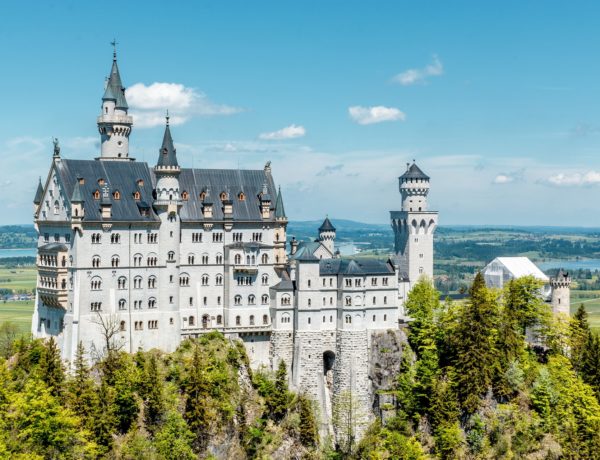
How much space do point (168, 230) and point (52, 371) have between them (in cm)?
2010

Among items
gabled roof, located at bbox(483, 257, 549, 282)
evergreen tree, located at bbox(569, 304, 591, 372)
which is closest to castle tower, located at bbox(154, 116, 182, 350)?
evergreen tree, located at bbox(569, 304, 591, 372)

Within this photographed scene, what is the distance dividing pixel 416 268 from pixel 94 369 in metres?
47.7

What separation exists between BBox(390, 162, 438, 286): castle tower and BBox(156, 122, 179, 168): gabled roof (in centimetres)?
3670

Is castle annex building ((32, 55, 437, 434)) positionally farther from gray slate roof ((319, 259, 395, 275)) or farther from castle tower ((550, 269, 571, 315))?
castle tower ((550, 269, 571, 315))

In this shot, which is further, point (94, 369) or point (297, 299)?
point (297, 299)

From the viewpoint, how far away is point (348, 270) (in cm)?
11212

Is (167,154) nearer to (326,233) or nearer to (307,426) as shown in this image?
(326,233)

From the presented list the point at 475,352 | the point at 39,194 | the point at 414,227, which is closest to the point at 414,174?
the point at 414,227

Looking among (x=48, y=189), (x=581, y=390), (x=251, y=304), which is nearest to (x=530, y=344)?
(x=581, y=390)

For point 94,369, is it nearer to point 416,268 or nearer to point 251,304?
point 251,304

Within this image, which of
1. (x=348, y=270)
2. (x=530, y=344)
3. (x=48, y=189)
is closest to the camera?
(x=48, y=189)

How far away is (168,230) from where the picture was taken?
105500mm

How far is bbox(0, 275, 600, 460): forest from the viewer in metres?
93.6

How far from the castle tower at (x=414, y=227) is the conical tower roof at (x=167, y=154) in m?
36.7
